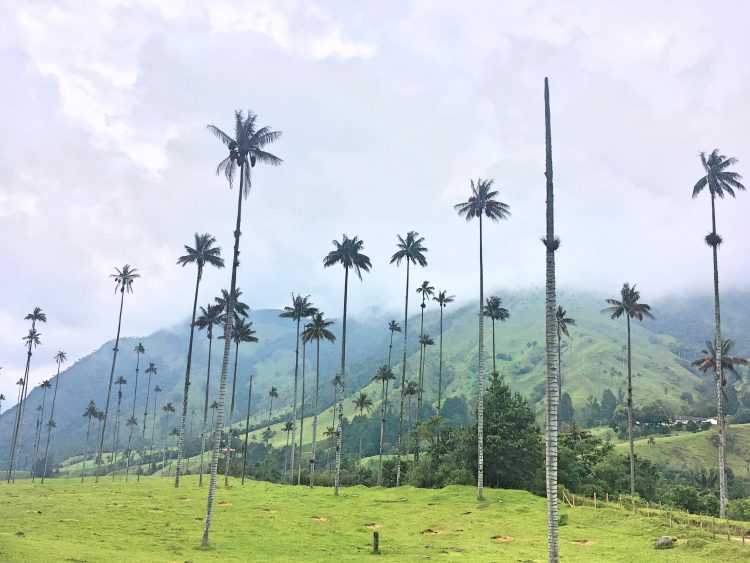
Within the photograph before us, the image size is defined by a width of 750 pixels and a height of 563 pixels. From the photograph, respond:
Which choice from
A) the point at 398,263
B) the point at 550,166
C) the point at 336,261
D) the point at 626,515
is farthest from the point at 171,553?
the point at 398,263

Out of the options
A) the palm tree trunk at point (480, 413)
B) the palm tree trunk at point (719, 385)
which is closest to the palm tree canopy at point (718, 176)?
the palm tree trunk at point (719, 385)

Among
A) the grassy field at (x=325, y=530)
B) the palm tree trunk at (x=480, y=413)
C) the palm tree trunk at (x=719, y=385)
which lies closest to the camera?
the grassy field at (x=325, y=530)

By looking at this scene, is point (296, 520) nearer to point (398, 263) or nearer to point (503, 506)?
point (503, 506)

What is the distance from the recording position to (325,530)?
44094 mm

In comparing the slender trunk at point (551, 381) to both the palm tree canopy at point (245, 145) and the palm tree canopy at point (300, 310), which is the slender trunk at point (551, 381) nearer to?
the palm tree canopy at point (245, 145)

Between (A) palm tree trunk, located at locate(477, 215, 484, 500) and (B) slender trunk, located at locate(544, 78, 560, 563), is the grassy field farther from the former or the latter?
(B) slender trunk, located at locate(544, 78, 560, 563)

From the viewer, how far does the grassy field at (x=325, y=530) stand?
32875 mm

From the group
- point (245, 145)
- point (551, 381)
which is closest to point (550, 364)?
point (551, 381)

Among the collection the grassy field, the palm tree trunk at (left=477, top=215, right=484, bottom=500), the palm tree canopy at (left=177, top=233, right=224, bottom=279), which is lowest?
the grassy field

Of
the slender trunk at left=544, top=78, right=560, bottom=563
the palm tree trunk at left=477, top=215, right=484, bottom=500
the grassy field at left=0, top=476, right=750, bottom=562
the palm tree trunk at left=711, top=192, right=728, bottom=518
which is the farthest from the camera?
the palm tree trunk at left=477, top=215, right=484, bottom=500

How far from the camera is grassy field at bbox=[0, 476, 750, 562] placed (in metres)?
32.9

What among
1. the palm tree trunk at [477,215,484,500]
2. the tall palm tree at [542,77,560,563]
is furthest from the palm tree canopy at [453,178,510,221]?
the tall palm tree at [542,77,560,563]

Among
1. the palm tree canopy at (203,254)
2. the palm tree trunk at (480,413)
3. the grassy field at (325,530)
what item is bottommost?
the grassy field at (325,530)

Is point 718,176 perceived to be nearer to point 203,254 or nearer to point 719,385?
point 719,385
